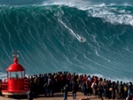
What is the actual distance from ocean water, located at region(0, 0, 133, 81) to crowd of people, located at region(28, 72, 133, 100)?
27.4ft

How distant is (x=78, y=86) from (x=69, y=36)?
67.2 ft

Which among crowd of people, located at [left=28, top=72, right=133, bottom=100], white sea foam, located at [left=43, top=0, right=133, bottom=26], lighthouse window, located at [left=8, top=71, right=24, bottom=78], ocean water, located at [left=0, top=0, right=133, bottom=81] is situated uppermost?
white sea foam, located at [left=43, top=0, right=133, bottom=26]

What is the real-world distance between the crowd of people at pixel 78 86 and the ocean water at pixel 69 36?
8.34 m

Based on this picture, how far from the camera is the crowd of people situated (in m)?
32.1

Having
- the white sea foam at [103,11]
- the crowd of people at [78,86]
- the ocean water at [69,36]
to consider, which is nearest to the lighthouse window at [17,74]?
the crowd of people at [78,86]

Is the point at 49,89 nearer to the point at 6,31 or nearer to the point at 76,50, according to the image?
the point at 76,50

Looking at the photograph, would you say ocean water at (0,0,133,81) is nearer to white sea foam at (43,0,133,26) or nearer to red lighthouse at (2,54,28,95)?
white sea foam at (43,0,133,26)

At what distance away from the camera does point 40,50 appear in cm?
4947

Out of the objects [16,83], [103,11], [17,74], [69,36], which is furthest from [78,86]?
[103,11]

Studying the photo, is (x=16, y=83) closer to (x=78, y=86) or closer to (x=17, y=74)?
(x=17, y=74)

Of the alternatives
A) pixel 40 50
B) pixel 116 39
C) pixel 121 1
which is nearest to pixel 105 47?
pixel 116 39

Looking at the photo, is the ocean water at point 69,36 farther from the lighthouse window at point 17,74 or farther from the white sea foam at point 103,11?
the lighthouse window at point 17,74

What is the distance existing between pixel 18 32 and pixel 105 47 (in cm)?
825

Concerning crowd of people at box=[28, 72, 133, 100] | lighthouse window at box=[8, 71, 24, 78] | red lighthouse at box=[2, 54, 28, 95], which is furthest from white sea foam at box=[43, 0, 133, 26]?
red lighthouse at box=[2, 54, 28, 95]
